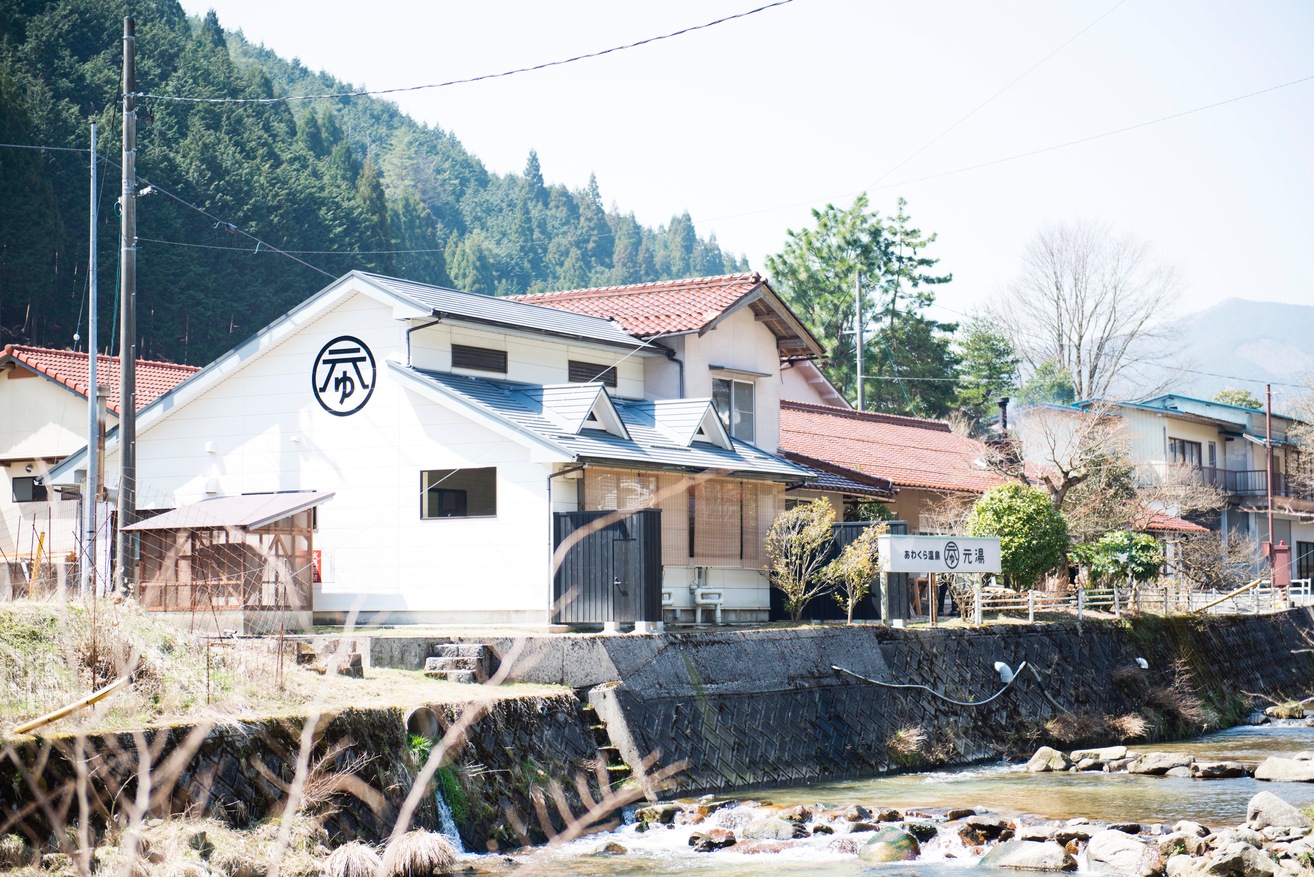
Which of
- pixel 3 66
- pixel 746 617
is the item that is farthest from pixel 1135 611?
pixel 3 66

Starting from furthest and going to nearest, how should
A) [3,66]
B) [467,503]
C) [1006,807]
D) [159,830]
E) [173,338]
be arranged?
Result: [173,338]
[3,66]
[467,503]
[1006,807]
[159,830]

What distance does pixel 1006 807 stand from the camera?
1703cm

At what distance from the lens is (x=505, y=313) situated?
24.1 metres

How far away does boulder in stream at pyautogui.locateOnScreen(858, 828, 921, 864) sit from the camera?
14.3m

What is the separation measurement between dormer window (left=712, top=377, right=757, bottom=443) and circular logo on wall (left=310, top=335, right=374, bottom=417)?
795 centimetres

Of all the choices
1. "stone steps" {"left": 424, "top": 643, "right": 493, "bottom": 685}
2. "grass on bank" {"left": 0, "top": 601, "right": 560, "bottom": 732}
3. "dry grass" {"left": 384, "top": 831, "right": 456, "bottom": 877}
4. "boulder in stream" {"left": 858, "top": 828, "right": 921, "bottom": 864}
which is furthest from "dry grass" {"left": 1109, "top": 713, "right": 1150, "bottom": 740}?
"dry grass" {"left": 384, "top": 831, "right": 456, "bottom": 877}

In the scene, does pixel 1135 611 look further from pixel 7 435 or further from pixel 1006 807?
pixel 7 435

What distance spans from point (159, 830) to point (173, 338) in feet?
149

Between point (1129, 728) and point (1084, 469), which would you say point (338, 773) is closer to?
point (1129, 728)

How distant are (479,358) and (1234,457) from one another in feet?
133

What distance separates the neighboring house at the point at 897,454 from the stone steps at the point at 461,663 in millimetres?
13425

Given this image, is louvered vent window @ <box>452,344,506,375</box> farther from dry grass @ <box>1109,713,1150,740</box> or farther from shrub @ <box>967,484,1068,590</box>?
dry grass @ <box>1109,713,1150,740</box>

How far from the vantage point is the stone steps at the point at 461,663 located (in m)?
17.2

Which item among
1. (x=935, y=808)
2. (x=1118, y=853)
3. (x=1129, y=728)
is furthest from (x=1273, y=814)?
(x=1129, y=728)
